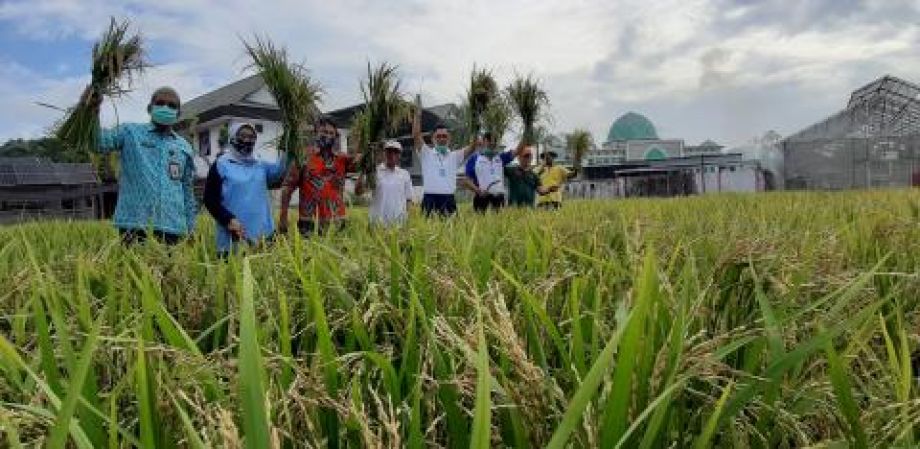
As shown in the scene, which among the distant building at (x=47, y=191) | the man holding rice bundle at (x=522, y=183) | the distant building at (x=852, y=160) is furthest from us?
the distant building at (x=852, y=160)

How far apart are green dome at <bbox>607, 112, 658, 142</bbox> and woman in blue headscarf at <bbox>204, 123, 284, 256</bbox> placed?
194 feet

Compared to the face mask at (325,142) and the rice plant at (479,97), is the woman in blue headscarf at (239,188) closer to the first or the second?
the face mask at (325,142)

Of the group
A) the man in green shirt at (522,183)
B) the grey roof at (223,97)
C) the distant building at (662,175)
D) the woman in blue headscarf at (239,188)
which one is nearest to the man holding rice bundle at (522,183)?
the man in green shirt at (522,183)

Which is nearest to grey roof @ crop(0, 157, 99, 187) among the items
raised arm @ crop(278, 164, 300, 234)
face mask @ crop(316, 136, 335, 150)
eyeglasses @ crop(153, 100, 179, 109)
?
raised arm @ crop(278, 164, 300, 234)

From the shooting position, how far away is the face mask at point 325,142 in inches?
259

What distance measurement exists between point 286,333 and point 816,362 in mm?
800

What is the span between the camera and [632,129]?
64188 mm

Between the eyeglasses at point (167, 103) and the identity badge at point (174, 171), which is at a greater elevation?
the eyeglasses at point (167, 103)

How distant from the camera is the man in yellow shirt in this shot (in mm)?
10828

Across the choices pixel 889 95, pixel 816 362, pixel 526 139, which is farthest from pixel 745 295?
pixel 889 95

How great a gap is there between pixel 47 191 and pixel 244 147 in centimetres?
1254

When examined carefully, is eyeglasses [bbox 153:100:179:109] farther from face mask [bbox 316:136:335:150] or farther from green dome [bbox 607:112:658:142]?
green dome [bbox 607:112:658:142]

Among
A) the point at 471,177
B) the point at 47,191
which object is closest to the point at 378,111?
the point at 471,177

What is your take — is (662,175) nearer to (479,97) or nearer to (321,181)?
(479,97)
